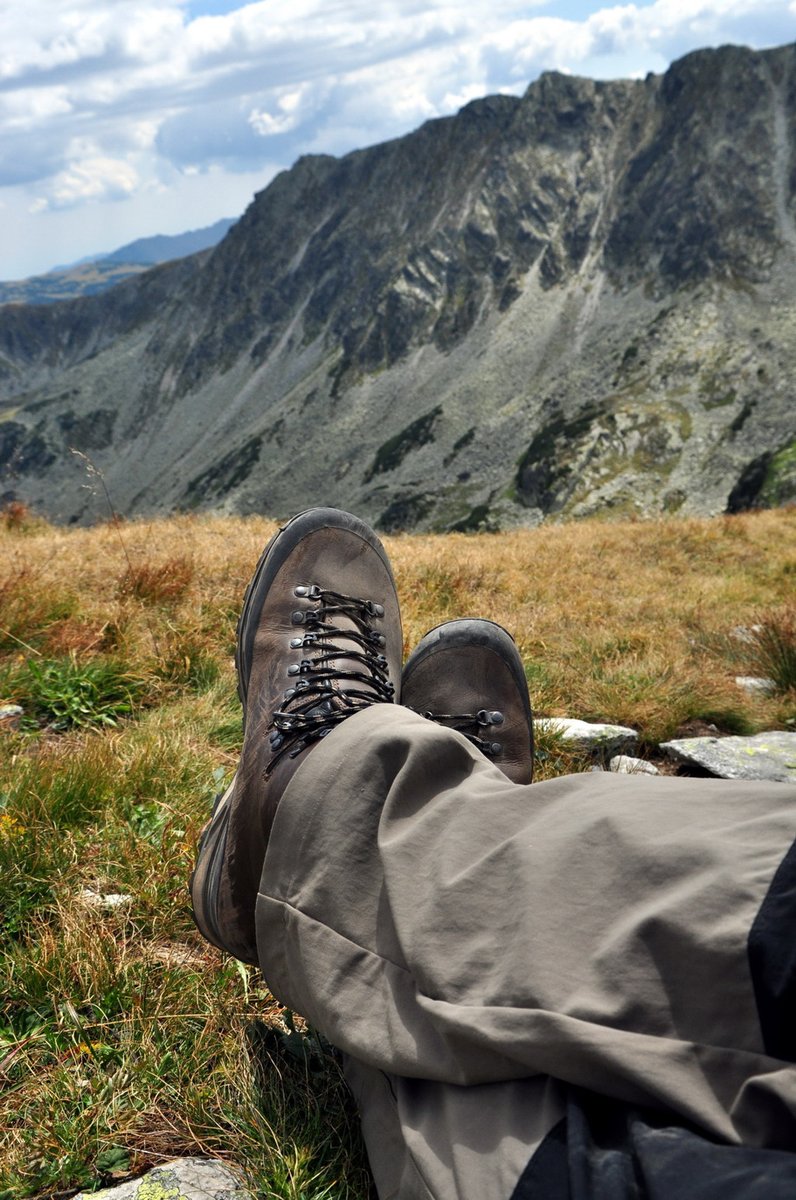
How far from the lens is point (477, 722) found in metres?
3.04

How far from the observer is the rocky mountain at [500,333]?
292ft

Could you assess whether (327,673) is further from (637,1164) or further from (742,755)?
(742,755)

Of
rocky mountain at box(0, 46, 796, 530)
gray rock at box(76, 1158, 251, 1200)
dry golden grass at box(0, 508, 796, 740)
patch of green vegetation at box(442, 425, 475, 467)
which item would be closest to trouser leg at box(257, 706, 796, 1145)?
gray rock at box(76, 1158, 251, 1200)

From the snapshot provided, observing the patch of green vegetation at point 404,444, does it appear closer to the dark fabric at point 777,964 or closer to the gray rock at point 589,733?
the gray rock at point 589,733

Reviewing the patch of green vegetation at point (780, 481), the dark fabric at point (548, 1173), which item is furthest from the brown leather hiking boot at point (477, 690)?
the patch of green vegetation at point (780, 481)

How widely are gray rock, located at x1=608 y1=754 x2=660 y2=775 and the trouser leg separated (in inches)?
68.0

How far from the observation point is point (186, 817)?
2781 mm

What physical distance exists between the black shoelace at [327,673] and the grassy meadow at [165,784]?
0.60 m

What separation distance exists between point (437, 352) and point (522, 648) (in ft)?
423

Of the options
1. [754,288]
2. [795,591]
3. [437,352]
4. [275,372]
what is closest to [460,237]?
[437,352]

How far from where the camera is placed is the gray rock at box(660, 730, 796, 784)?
140 inches

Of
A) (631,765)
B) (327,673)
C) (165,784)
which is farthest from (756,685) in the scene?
(165,784)

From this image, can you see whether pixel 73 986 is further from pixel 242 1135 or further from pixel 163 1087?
pixel 242 1135

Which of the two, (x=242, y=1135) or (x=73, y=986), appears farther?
(x=73, y=986)
